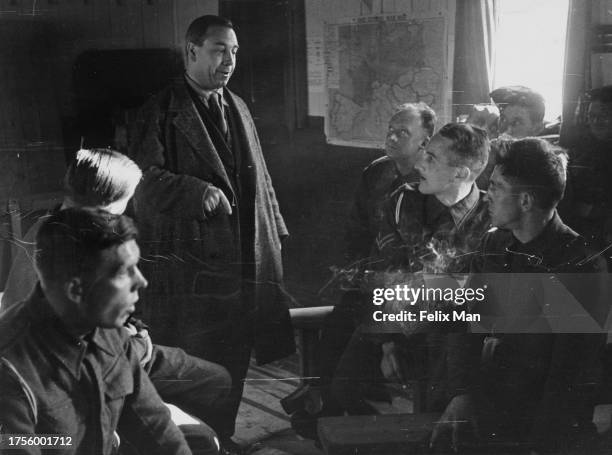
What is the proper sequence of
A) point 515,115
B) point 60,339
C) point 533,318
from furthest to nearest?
1. point 533,318
2. point 515,115
3. point 60,339

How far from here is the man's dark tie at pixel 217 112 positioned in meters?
2.25

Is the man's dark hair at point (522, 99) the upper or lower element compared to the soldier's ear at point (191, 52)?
lower

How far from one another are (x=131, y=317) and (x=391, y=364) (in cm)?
87

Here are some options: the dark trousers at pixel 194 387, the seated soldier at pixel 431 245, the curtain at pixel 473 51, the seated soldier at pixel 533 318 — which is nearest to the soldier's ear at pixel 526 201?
the seated soldier at pixel 533 318

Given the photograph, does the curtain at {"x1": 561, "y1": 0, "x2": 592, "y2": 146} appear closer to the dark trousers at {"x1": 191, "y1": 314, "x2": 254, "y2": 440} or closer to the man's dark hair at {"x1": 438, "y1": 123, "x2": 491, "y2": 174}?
the man's dark hair at {"x1": 438, "y1": 123, "x2": 491, "y2": 174}

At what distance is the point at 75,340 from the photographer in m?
2.17

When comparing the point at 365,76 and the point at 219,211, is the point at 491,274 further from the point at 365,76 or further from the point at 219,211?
the point at 219,211

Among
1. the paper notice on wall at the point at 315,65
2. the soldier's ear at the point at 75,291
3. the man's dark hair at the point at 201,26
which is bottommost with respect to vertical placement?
the soldier's ear at the point at 75,291

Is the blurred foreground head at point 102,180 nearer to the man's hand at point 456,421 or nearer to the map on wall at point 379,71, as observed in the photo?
the map on wall at point 379,71

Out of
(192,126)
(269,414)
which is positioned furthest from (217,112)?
(269,414)

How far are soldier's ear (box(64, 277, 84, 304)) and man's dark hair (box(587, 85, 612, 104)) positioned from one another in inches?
66.8

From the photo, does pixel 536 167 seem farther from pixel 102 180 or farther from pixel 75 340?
pixel 75 340

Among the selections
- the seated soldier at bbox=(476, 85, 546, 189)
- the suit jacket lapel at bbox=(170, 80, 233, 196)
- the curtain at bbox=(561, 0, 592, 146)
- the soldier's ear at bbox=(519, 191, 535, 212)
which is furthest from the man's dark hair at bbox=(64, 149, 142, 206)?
the curtain at bbox=(561, 0, 592, 146)

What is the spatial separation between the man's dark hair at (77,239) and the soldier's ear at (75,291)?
0.02 metres
